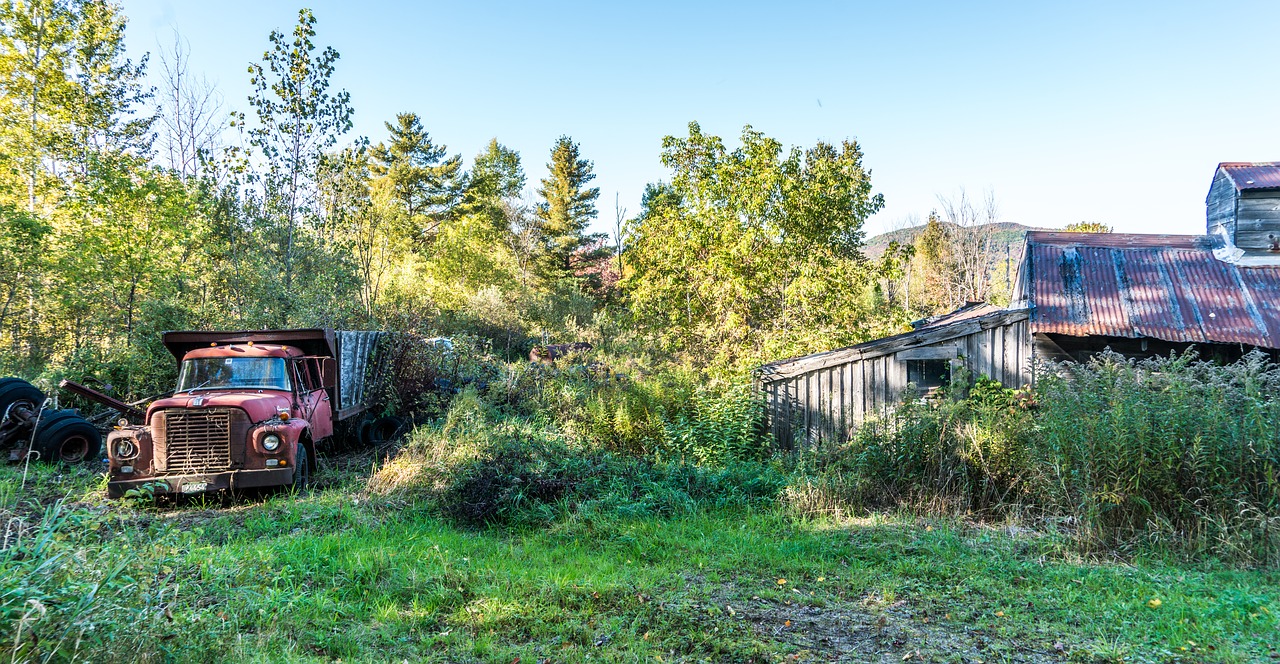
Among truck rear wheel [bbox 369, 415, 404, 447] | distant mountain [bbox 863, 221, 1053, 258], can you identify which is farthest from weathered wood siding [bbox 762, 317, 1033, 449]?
distant mountain [bbox 863, 221, 1053, 258]

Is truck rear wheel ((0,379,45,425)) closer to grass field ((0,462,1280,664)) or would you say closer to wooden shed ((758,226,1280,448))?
grass field ((0,462,1280,664))

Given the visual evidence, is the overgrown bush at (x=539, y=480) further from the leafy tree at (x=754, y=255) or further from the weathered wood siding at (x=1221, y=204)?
the weathered wood siding at (x=1221, y=204)

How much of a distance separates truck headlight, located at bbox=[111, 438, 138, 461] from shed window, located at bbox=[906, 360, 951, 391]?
1220cm

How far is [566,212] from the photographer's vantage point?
42.8 meters

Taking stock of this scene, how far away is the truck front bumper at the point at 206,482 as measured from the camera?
812cm

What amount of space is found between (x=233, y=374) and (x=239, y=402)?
55.7 inches

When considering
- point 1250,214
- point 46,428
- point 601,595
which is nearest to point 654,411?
point 601,595

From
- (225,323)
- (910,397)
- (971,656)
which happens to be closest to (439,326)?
(225,323)

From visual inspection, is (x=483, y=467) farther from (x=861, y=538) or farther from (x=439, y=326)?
(x=439, y=326)

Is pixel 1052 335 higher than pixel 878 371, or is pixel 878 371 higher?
pixel 1052 335

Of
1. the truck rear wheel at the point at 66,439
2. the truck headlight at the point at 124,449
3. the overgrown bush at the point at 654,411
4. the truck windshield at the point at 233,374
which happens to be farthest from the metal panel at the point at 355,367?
the truck rear wheel at the point at 66,439

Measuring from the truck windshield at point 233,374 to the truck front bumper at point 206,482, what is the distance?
1.62 metres

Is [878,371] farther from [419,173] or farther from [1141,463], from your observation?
[419,173]

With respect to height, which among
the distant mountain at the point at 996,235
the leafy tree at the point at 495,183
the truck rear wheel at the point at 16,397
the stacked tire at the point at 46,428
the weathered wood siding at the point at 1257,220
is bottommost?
the stacked tire at the point at 46,428
